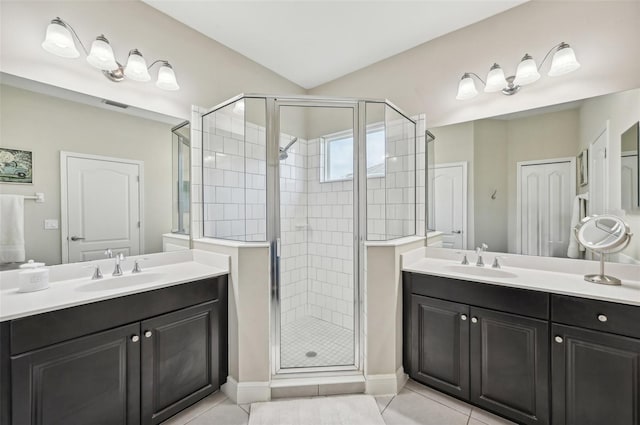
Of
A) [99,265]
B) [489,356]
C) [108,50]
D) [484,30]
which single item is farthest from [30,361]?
[484,30]

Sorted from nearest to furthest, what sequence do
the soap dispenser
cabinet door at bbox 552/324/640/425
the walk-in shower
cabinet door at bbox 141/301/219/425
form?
cabinet door at bbox 552/324/640/425, the soap dispenser, cabinet door at bbox 141/301/219/425, the walk-in shower

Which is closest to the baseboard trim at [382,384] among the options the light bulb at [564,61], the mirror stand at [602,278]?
the mirror stand at [602,278]

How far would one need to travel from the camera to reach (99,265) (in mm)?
1725

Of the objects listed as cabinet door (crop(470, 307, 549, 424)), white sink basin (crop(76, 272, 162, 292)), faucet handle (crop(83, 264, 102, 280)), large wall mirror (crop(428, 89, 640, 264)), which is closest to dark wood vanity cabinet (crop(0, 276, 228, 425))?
white sink basin (crop(76, 272, 162, 292))

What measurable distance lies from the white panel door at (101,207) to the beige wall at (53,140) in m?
0.06

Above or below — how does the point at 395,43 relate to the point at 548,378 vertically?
above

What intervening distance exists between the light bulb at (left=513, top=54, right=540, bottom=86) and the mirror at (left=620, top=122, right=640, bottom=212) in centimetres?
64

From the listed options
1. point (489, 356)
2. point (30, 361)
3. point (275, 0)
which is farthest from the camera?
point (275, 0)

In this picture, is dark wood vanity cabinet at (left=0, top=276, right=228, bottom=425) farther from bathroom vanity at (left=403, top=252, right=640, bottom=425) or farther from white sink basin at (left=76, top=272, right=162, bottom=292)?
bathroom vanity at (left=403, top=252, right=640, bottom=425)

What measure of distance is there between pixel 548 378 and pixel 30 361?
2539mm

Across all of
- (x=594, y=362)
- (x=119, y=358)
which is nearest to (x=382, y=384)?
(x=594, y=362)

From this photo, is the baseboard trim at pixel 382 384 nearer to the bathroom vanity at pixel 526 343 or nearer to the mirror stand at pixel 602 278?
the bathroom vanity at pixel 526 343

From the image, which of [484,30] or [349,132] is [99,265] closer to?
[349,132]

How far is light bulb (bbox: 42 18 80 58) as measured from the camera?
58.4 inches
